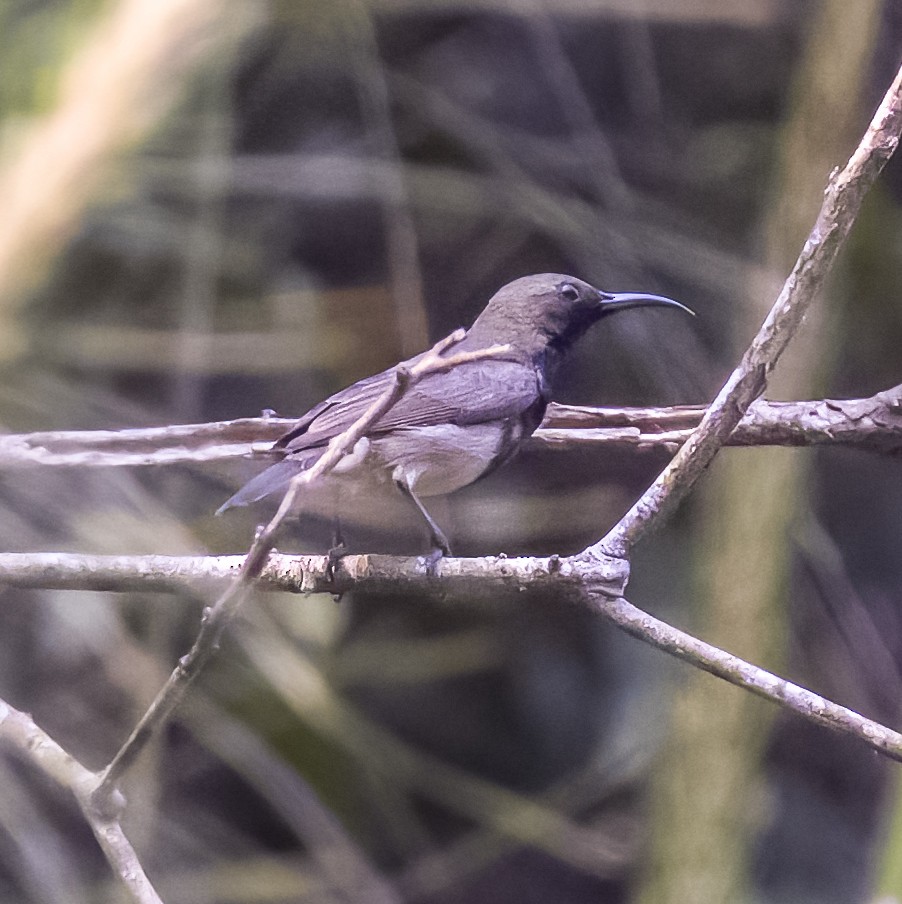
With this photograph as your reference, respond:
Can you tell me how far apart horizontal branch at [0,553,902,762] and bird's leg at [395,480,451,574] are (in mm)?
11

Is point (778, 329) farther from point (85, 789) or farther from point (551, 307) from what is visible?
point (85, 789)

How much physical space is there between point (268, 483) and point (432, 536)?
168 mm

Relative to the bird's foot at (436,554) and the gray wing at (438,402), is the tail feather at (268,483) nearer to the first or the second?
the gray wing at (438,402)

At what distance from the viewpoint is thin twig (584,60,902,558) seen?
31.7 inches

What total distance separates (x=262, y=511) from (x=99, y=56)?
59 cm

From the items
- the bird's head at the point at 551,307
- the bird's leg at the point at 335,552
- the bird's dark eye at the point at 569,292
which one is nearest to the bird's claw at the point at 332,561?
the bird's leg at the point at 335,552

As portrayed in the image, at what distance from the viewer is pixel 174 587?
1028mm

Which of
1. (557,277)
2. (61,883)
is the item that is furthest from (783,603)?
(61,883)

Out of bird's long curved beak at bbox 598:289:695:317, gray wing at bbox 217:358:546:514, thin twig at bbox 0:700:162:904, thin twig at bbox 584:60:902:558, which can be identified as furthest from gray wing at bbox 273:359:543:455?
thin twig at bbox 0:700:162:904

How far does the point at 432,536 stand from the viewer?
1.08 metres

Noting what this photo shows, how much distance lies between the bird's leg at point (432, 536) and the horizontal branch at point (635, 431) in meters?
0.13

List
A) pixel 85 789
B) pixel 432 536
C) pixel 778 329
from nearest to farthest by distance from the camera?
1. pixel 778 329
2. pixel 85 789
3. pixel 432 536

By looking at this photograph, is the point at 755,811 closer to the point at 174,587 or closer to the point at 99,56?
the point at 174,587

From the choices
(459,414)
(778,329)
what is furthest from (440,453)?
(778,329)
